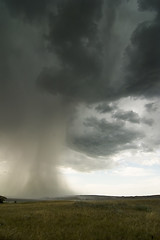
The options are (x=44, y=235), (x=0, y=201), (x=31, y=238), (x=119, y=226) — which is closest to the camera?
(x=31, y=238)

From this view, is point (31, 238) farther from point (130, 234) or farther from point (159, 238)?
point (159, 238)

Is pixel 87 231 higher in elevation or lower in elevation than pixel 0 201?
lower

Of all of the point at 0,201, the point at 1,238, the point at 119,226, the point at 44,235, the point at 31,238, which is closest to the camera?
the point at 1,238

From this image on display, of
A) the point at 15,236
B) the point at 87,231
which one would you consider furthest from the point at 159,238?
the point at 15,236

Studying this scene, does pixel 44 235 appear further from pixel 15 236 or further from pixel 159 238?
pixel 159 238

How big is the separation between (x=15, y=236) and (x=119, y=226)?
6805 millimetres

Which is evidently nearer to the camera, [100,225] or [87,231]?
[87,231]

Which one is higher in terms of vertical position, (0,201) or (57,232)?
(0,201)

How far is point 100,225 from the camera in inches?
593

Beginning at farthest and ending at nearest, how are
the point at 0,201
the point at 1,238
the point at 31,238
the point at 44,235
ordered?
the point at 0,201, the point at 44,235, the point at 31,238, the point at 1,238

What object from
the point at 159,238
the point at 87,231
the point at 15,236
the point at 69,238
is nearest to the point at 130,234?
the point at 159,238

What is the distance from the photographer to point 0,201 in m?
56.7

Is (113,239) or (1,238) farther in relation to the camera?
(113,239)

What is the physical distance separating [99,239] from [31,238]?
3372 mm
